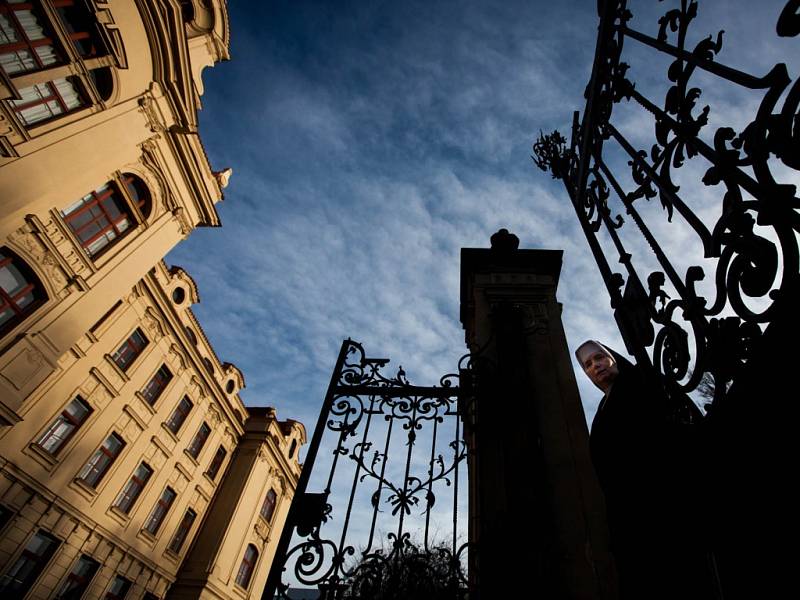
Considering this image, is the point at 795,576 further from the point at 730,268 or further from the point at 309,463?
the point at 309,463

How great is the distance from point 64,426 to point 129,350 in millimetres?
3084

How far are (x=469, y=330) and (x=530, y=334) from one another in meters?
1.13

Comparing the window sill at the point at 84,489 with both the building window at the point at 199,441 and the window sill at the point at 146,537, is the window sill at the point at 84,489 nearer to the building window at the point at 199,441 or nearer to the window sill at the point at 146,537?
the window sill at the point at 146,537

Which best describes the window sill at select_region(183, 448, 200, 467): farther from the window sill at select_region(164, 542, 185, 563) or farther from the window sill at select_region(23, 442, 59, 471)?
the window sill at select_region(23, 442, 59, 471)

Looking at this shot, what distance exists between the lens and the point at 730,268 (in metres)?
1.32

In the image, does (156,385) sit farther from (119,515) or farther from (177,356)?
(119,515)

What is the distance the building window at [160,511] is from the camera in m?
14.6

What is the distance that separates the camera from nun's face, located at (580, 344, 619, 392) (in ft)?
9.69

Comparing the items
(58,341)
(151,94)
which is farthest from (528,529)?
(151,94)

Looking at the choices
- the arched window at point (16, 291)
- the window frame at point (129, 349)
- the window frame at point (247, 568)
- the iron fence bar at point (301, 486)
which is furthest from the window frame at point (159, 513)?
the iron fence bar at point (301, 486)

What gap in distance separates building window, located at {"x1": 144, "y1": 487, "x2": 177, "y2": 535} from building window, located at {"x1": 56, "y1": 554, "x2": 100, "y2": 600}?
6.64 ft

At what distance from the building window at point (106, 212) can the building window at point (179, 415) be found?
784cm

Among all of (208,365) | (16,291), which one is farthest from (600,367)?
(208,365)

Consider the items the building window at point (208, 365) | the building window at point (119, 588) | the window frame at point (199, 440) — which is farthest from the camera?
the building window at point (208, 365)
